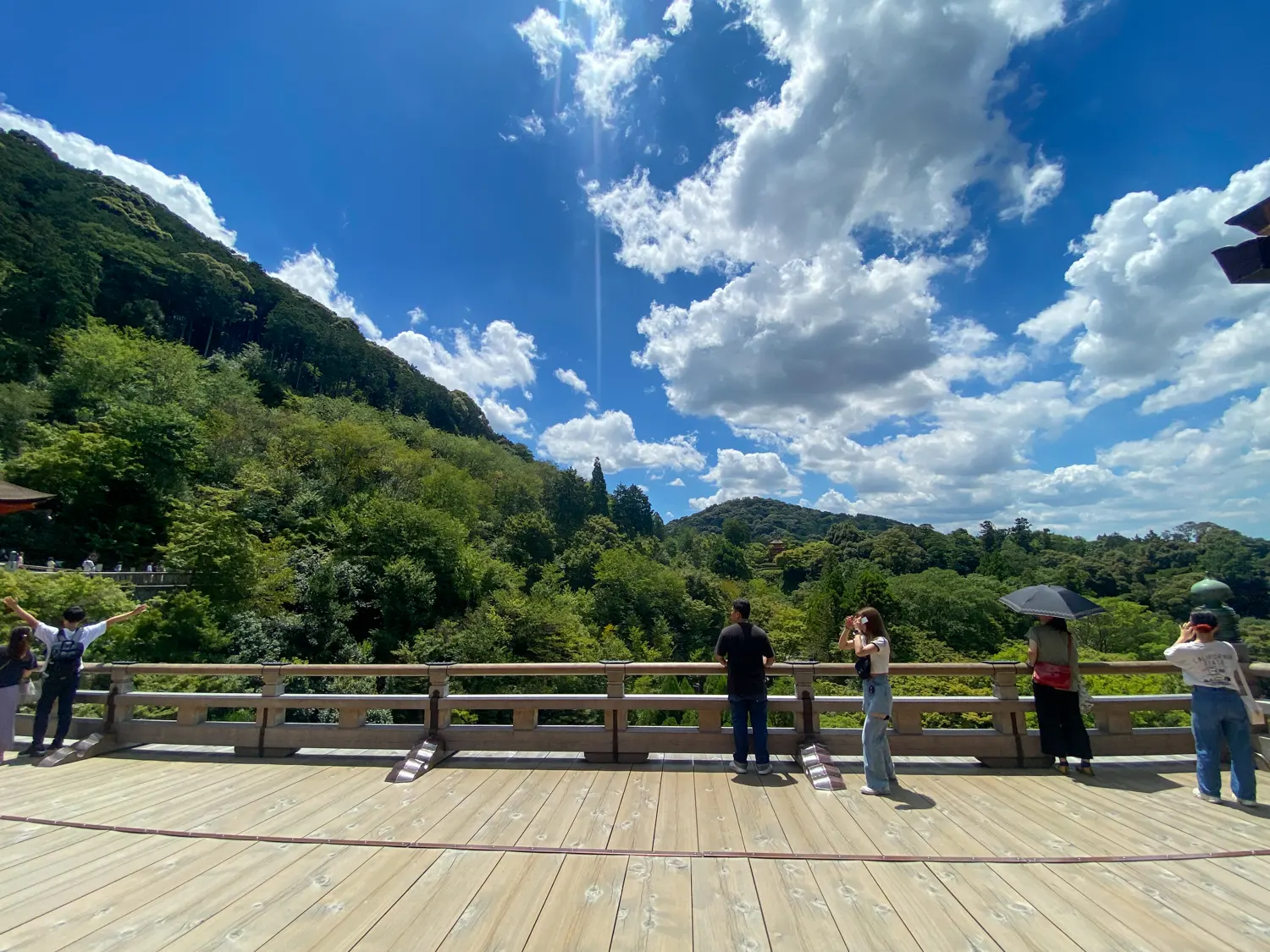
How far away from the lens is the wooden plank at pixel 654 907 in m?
2.44

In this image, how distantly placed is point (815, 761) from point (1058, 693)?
7.38 ft

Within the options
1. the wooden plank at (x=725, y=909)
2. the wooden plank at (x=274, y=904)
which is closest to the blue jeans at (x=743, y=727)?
the wooden plank at (x=725, y=909)

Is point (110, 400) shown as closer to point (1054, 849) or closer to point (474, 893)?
point (474, 893)

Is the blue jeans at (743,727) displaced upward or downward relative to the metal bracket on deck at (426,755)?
upward

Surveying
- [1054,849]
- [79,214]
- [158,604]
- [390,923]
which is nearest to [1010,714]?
[1054,849]

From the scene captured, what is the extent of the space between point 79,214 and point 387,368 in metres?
30.4

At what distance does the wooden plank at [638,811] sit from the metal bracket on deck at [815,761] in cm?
126

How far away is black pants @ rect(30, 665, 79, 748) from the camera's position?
5520 millimetres

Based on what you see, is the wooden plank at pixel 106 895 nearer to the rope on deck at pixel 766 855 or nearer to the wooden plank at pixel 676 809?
the rope on deck at pixel 766 855

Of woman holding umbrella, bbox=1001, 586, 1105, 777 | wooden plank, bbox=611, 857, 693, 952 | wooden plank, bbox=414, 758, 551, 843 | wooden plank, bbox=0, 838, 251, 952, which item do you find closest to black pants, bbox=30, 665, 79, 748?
wooden plank, bbox=0, 838, 251, 952

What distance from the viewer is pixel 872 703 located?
4.35 meters

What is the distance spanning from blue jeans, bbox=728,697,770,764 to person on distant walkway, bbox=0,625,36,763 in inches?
272

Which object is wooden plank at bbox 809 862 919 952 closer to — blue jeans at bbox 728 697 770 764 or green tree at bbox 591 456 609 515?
blue jeans at bbox 728 697 770 764

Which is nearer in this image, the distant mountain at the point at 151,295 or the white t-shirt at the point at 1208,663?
the white t-shirt at the point at 1208,663
